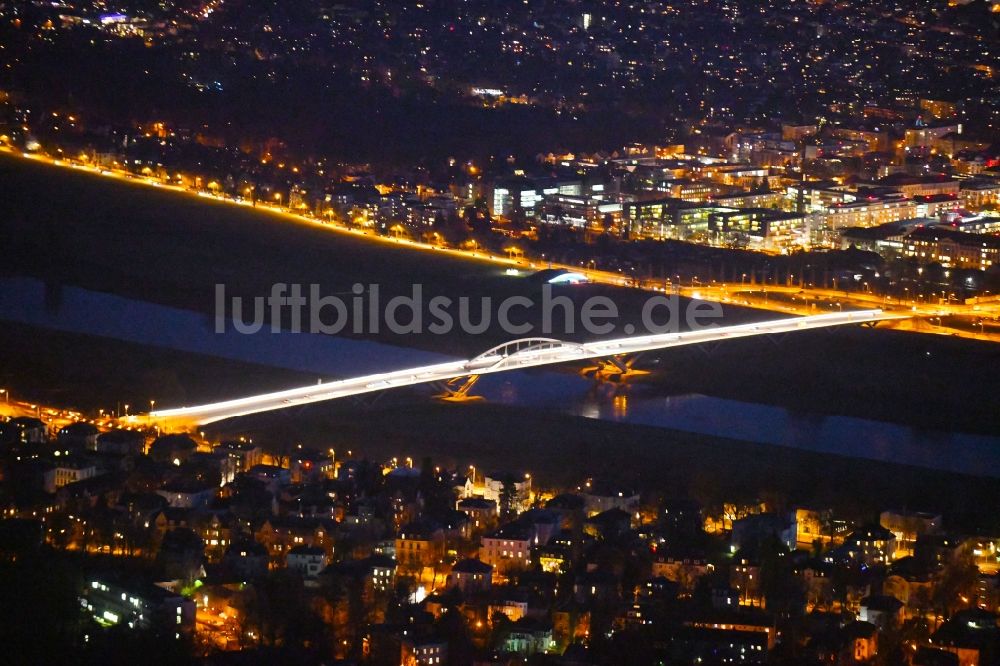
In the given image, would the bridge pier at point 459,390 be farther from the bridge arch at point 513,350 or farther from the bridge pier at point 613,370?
the bridge pier at point 613,370

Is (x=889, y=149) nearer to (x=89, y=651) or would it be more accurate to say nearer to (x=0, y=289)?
(x=0, y=289)

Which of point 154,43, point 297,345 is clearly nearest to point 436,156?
point 154,43

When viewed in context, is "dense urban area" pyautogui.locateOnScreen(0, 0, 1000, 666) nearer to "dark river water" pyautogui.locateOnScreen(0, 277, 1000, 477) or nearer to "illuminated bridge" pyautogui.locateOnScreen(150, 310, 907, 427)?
"illuminated bridge" pyautogui.locateOnScreen(150, 310, 907, 427)

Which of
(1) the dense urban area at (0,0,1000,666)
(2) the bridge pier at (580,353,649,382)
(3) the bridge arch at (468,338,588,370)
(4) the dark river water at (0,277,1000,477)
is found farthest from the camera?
(2) the bridge pier at (580,353,649,382)

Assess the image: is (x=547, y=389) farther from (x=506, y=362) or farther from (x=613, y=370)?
(x=613, y=370)

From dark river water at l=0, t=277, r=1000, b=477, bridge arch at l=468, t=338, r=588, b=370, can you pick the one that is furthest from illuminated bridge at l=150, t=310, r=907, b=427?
dark river water at l=0, t=277, r=1000, b=477

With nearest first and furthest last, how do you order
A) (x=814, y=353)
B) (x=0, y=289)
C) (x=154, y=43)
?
1. (x=814, y=353)
2. (x=0, y=289)
3. (x=154, y=43)
